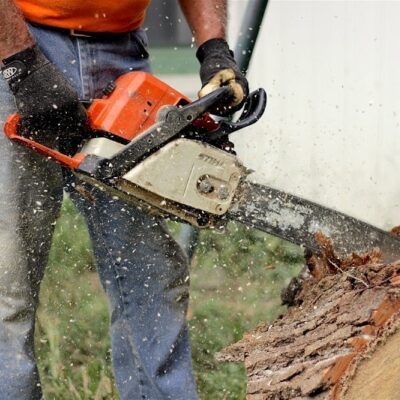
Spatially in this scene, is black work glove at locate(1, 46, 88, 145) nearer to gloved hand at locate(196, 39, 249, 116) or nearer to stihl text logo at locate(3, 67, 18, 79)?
stihl text logo at locate(3, 67, 18, 79)

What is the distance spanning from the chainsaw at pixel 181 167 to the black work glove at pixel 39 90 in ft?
0.21

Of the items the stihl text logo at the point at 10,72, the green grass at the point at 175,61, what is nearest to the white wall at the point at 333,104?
the green grass at the point at 175,61

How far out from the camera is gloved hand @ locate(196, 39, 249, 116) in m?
2.49

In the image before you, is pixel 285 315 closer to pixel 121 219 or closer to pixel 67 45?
pixel 121 219

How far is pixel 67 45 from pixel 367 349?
3.69ft

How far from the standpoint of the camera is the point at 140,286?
106 inches

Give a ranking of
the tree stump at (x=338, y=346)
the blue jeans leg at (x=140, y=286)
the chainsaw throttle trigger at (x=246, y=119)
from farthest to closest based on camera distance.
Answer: the blue jeans leg at (x=140, y=286)
the chainsaw throttle trigger at (x=246, y=119)
the tree stump at (x=338, y=346)

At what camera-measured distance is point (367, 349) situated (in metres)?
1.86

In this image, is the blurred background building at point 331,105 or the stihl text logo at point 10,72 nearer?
the stihl text logo at point 10,72

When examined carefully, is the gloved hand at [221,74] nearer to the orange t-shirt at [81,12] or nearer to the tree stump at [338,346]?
the orange t-shirt at [81,12]

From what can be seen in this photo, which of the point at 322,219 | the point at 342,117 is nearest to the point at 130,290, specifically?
the point at 322,219

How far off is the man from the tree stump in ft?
1.58

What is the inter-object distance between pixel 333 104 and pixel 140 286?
1.82 m

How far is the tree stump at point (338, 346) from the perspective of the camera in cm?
186
